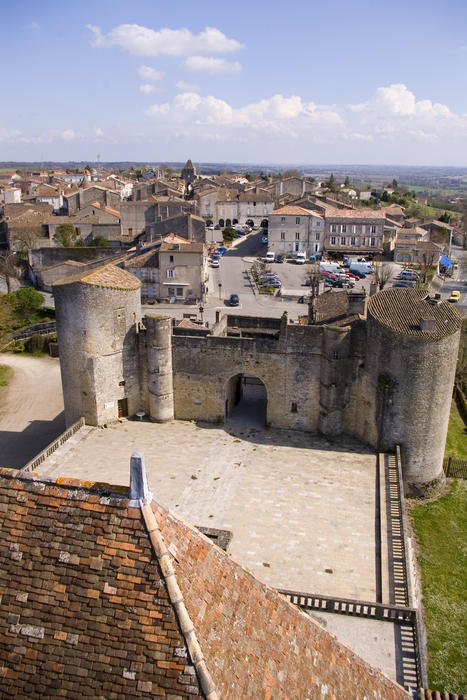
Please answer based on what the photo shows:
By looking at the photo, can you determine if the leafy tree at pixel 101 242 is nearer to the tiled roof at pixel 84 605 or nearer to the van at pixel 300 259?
the van at pixel 300 259

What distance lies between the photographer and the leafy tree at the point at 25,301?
2079 inches

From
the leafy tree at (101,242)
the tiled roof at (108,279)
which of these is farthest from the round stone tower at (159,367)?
the leafy tree at (101,242)

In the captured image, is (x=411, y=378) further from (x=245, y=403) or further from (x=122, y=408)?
(x=122, y=408)

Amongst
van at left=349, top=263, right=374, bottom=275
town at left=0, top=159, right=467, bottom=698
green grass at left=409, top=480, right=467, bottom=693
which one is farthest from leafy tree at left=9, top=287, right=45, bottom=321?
green grass at left=409, top=480, right=467, bottom=693

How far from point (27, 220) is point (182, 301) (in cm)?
3511

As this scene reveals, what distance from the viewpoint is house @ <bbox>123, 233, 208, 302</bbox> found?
53625 mm

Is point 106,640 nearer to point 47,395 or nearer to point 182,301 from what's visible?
point 47,395

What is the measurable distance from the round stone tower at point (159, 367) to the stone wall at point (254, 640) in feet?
67.4

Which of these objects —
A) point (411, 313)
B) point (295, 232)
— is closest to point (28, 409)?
point (411, 313)

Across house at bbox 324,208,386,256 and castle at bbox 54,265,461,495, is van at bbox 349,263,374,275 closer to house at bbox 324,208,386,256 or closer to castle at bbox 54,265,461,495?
house at bbox 324,208,386,256

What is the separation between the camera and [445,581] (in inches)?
846

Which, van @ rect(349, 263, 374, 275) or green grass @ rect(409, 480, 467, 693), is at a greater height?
van @ rect(349, 263, 374, 275)

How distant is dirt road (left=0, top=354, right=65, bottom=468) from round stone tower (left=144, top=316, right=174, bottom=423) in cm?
704

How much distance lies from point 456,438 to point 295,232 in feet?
148
